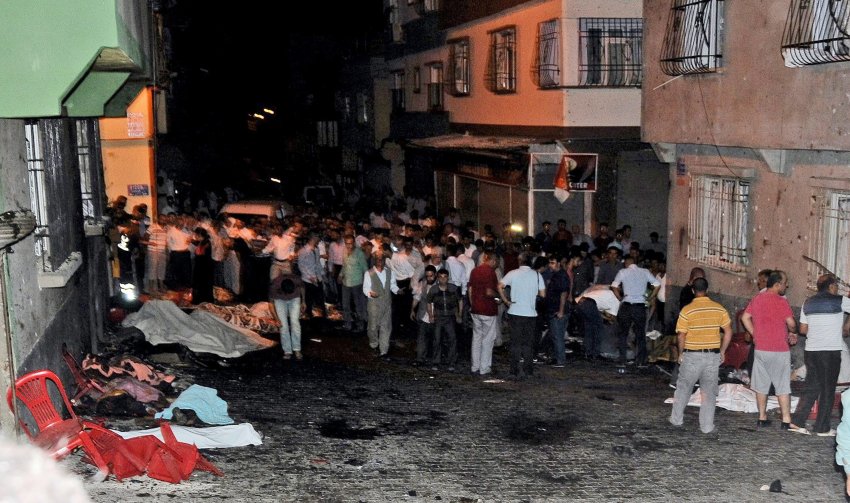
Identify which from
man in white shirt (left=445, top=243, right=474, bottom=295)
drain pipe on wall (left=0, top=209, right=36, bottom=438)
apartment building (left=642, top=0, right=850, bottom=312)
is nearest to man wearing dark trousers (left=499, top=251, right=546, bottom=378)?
man in white shirt (left=445, top=243, right=474, bottom=295)

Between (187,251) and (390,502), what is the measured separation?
38.0 feet

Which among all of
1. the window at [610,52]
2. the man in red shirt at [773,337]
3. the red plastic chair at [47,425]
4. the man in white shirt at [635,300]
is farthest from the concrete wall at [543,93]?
the red plastic chair at [47,425]

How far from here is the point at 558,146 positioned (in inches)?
856

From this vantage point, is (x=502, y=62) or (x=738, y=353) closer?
(x=738, y=353)

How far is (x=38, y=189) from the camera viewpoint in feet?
32.2

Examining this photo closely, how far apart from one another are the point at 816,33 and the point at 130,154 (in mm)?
15441

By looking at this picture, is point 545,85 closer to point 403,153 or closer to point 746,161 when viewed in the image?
point 746,161

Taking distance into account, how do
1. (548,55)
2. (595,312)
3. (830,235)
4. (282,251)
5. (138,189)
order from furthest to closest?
1. (138,189)
2. (548,55)
3. (282,251)
4. (595,312)
5. (830,235)

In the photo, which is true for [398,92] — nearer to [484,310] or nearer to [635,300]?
[635,300]

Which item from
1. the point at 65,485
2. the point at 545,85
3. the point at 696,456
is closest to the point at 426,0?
the point at 545,85

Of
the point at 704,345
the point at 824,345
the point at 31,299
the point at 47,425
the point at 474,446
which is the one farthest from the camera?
the point at 704,345

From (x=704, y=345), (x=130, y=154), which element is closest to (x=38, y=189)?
(x=704, y=345)

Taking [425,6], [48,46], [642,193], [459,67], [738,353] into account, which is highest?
[425,6]

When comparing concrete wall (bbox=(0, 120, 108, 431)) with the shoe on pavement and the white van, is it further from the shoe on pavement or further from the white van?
the white van
